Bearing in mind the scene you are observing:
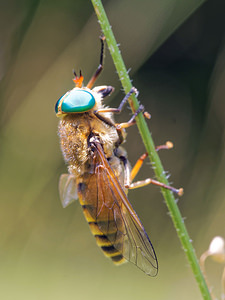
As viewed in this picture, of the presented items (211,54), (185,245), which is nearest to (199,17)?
(211,54)

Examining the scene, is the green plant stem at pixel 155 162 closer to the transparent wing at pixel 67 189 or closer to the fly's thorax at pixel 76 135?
the fly's thorax at pixel 76 135

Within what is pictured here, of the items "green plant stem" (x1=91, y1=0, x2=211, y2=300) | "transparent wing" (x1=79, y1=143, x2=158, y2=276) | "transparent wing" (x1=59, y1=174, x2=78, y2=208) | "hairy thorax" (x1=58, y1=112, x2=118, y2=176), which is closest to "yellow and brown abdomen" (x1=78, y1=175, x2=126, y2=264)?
"transparent wing" (x1=79, y1=143, x2=158, y2=276)

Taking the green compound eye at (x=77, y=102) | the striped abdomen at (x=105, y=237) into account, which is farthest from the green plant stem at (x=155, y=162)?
the striped abdomen at (x=105, y=237)

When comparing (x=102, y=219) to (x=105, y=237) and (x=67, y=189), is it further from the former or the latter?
(x=67, y=189)

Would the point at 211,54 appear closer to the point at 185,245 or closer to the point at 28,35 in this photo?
the point at 28,35

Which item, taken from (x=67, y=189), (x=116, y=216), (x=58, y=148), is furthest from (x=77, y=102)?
(x=58, y=148)

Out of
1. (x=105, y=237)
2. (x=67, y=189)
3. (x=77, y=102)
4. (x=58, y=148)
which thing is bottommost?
(x=105, y=237)
